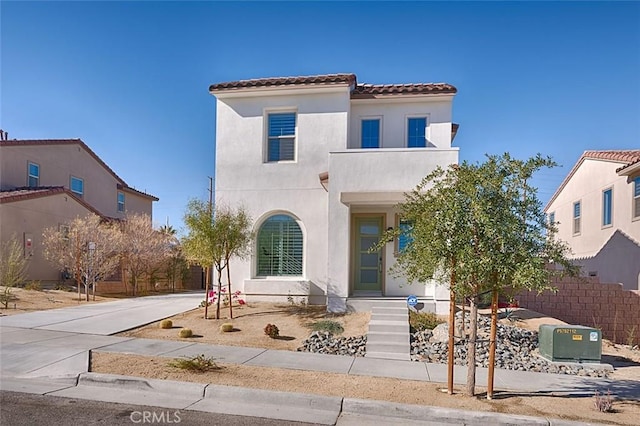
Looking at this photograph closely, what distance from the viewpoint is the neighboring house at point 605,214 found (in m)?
15.4

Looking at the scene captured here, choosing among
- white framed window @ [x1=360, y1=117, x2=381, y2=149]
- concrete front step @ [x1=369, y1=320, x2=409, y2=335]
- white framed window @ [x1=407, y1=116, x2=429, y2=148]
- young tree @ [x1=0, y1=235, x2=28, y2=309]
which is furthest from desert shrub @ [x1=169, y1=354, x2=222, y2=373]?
young tree @ [x1=0, y1=235, x2=28, y2=309]

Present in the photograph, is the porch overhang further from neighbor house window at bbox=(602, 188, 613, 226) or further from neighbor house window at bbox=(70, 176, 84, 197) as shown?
neighbor house window at bbox=(70, 176, 84, 197)

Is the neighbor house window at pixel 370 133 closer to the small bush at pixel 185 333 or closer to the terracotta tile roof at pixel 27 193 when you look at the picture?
the small bush at pixel 185 333

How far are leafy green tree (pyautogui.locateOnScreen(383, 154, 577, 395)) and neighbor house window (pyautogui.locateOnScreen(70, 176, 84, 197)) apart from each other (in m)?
24.9

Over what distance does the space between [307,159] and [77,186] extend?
18232 mm

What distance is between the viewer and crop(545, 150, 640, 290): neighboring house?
50.5 feet

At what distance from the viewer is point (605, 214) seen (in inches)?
697

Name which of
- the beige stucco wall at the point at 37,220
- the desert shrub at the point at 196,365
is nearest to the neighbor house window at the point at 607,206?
the desert shrub at the point at 196,365

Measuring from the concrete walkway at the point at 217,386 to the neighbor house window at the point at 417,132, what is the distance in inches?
321

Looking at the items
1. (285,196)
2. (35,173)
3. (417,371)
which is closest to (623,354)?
(417,371)

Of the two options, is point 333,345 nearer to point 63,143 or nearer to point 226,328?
point 226,328

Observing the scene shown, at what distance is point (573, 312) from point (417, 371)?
25.6ft

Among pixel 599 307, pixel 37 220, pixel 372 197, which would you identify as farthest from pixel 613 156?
pixel 37 220

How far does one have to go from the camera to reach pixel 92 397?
642cm
